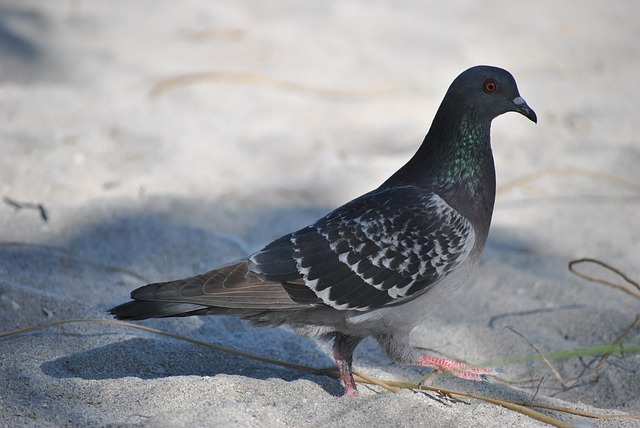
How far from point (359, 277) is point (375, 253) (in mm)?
124

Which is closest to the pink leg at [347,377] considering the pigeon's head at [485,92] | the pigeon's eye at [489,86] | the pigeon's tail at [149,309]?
the pigeon's tail at [149,309]

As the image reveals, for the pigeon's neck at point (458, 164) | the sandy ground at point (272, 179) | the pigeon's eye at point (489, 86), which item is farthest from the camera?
the pigeon's eye at point (489, 86)

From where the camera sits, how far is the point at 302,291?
3.30 m

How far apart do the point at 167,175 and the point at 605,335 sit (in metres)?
3.06

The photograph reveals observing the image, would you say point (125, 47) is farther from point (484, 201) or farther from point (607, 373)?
point (607, 373)

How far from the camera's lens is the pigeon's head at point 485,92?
364cm

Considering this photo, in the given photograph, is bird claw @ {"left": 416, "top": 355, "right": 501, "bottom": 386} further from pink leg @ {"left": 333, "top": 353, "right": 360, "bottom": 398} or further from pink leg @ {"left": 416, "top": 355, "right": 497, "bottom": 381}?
pink leg @ {"left": 333, "top": 353, "right": 360, "bottom": 398}

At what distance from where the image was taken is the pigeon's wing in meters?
3.31

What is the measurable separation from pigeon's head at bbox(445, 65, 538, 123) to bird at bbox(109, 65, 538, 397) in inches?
12.8


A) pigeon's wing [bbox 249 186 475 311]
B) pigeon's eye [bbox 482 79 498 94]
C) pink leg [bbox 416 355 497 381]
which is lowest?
pink leg [bbox 416 355 497 381]

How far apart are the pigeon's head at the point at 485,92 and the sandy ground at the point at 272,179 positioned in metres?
1.16

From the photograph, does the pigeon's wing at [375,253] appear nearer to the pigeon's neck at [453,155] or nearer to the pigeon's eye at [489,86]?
the pigeon's neck at [453,155]

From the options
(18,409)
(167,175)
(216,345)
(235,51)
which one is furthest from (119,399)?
(235,51)

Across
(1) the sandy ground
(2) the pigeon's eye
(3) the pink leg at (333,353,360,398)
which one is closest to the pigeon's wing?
(3) the pink leg at (333,353,360,398)
